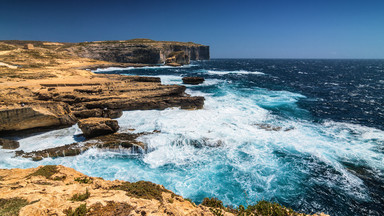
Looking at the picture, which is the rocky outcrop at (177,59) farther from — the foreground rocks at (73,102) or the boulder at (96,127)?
the boulder at (96,127)

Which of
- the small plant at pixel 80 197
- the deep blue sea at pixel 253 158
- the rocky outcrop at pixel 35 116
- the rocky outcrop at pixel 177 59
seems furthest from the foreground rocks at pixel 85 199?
the rocky outcrop at pixel 177 59

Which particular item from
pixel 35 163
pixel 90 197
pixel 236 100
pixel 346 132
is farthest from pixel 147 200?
pixel 236 100

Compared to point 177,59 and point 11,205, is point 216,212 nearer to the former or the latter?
point 11,205

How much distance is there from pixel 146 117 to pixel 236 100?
14606 millimetres

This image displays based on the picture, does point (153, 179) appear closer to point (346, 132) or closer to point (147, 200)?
point (147, 200)

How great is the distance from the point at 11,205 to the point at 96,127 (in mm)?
10230

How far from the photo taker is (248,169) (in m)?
11.7

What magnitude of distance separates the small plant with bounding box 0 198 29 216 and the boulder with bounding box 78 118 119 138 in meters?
9.87

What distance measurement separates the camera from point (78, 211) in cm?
459

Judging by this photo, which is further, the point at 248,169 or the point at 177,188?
the point at 248,169

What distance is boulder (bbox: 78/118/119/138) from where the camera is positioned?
14.1m

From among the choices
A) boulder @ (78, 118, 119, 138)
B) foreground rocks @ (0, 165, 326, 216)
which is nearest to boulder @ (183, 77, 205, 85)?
boulder @ (78, 118, 119, 138)

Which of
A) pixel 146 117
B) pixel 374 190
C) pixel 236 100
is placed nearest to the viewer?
pixel 374 190

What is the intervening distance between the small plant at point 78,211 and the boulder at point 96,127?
1064cm
